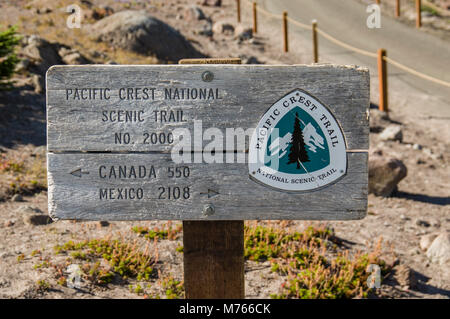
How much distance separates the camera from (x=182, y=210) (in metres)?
2.31

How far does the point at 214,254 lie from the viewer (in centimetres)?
243

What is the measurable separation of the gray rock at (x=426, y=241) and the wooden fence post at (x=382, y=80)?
534cm

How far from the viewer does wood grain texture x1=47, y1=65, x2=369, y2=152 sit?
2262 mm

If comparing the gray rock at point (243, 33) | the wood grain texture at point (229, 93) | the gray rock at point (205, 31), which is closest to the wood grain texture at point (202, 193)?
the wood grain texture at point (229, 93)

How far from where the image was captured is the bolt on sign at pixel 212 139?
2.26 m

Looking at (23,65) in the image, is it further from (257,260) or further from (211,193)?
(211,193)

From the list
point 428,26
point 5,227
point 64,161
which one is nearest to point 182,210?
point 64,161

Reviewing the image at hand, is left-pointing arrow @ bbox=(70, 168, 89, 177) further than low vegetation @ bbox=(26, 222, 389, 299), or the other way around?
low vegetation @ bbox=(26, 222, 389, 299)

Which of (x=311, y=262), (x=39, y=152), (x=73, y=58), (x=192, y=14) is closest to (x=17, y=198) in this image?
(x=39, y=152)

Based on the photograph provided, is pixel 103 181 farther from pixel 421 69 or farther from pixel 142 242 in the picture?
pixel 421 69

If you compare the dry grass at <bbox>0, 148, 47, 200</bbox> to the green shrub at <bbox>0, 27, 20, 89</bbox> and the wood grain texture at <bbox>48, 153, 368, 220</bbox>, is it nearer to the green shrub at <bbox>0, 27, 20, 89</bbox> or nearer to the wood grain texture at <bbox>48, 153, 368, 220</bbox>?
the green shrub at <bbox>0, 27, 20, 89</bbox>

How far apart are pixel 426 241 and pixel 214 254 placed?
4.14 m

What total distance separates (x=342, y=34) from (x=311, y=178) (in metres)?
16.8

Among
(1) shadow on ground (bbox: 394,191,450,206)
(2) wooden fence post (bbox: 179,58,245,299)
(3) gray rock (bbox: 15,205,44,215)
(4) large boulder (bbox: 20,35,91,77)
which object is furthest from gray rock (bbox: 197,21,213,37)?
(2) wooden fence post (bbox: 179,58,245,299)
